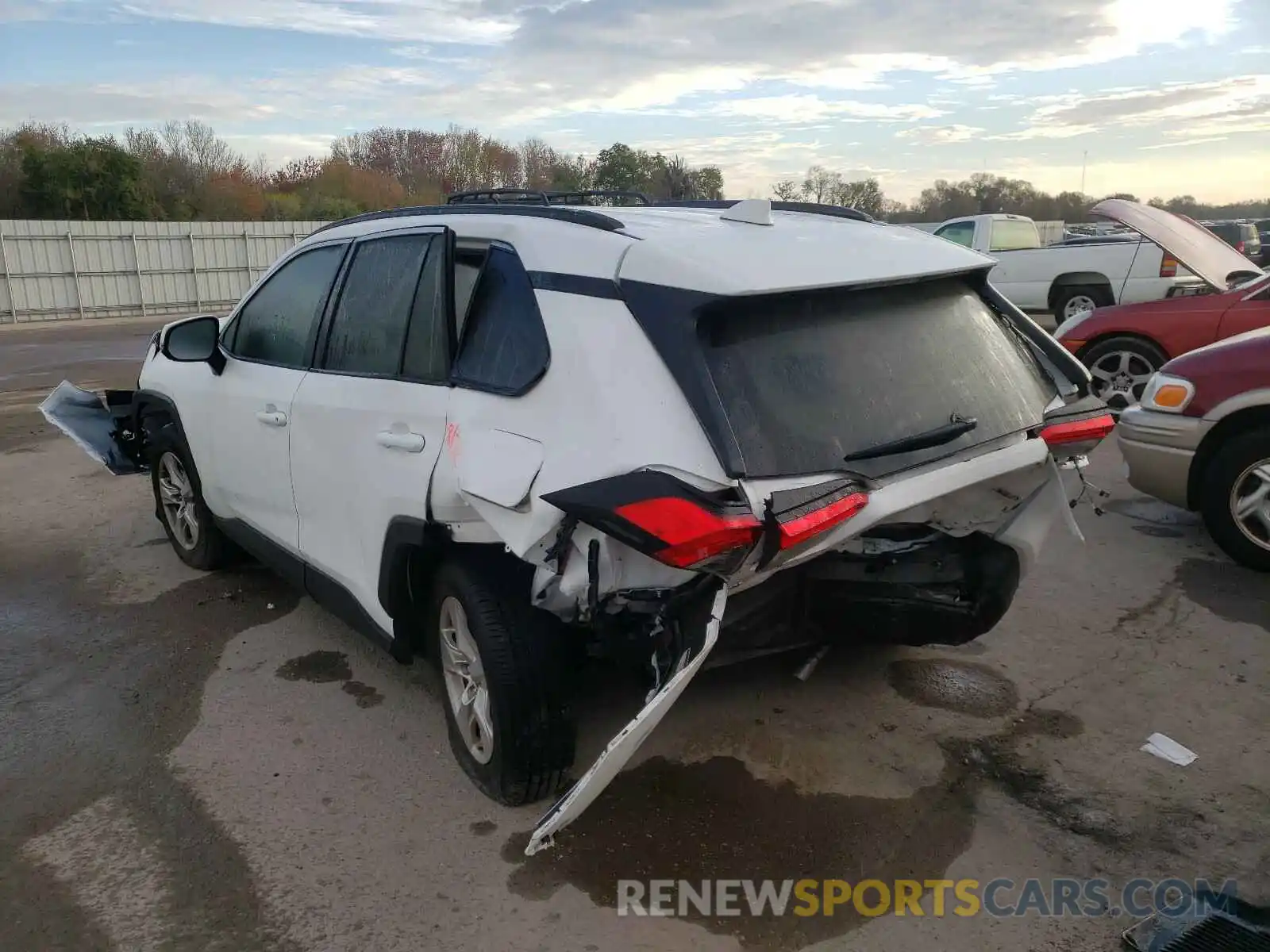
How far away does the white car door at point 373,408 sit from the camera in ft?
10.6

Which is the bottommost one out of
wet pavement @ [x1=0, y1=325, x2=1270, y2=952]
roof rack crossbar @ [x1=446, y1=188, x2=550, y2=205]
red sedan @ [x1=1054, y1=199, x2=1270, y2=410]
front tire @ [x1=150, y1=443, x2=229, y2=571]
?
wet pavement @ [x1=0, y1=325, x2=1270, y2=952]

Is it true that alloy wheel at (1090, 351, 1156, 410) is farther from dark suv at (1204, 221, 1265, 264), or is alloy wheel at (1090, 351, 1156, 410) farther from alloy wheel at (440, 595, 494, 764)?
dark suv at (1204, 221, 1265, 264)

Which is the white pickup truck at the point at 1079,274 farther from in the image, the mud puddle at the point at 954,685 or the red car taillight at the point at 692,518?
the red car taillight at the point at 692,518

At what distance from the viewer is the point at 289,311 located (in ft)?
14.0

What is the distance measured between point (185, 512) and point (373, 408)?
2519 mm

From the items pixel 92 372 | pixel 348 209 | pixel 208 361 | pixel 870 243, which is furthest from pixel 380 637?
pixel 348 209

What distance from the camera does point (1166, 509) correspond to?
6262 mm

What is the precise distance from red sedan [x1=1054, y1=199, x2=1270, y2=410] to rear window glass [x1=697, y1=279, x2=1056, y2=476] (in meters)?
3.79

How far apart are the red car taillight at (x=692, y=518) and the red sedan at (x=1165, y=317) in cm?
498

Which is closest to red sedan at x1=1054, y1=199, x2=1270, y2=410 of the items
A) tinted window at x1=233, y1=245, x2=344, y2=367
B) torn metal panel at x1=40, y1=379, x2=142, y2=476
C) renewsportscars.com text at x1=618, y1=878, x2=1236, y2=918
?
renewsportscars.com text at x1=618, y1=878, x2=1236, y2=918

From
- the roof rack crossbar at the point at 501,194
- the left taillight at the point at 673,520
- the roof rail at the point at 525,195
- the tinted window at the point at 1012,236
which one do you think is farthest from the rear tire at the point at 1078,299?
the left taillight at the point at 673,520

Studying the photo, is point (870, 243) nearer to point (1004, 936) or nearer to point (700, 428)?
point (700, 428)

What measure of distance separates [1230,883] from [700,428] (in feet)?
6.37

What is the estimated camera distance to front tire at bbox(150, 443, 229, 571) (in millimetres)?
5137
